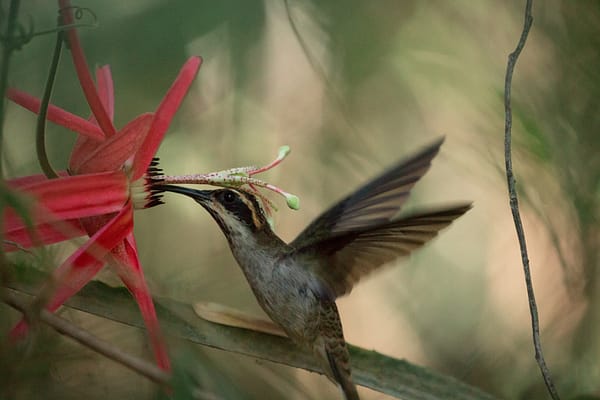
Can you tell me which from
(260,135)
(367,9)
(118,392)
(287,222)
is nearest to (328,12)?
(367,9)

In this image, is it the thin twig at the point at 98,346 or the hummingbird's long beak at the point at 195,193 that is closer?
the thin twig at the point at 98,346

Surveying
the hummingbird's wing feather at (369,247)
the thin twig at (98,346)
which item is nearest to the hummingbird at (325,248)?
the hummingbird's wing feather at (369,247)

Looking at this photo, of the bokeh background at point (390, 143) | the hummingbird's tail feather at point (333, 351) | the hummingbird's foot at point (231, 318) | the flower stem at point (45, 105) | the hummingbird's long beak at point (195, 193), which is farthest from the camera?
the bokeh background at point (390, 143)

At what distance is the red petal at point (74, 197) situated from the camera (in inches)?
33.2

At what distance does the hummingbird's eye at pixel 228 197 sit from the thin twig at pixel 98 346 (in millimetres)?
553

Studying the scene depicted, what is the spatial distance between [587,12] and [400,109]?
0.76 meters

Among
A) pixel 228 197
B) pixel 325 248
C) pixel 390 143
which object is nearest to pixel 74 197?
pixel 228 197

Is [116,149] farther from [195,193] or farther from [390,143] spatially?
[390,143]

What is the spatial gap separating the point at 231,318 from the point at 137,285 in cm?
22

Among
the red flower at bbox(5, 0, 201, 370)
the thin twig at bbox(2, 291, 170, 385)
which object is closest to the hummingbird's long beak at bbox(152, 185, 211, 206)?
the red flower at bbox(5, 0, 201, 370)

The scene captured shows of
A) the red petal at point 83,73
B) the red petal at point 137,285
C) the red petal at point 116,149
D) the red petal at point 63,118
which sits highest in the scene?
the red petal at point 83,73

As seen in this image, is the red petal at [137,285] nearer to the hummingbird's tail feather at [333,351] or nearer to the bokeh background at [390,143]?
the bokeh background at [390,143]

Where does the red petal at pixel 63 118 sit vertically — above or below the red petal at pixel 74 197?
above

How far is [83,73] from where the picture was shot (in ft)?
2.97
